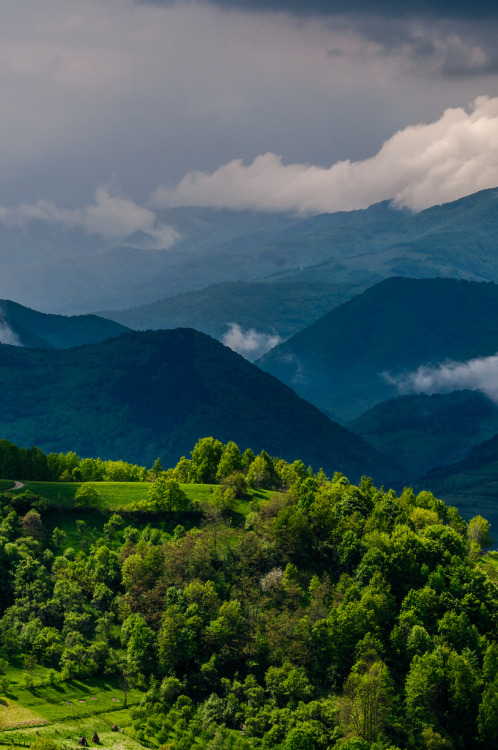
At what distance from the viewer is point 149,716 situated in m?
152

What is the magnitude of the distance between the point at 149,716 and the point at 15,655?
100.0ft

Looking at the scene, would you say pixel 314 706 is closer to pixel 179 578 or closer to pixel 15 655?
pixel 179 578

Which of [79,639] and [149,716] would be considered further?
[79,639]

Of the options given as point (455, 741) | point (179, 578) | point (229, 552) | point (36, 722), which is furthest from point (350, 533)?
point (36, 722)

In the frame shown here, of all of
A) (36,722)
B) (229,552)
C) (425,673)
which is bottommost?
(36,722)

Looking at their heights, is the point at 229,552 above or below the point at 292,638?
above

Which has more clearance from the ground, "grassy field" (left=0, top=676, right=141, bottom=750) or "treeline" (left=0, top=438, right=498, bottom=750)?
"treeline" (left=0, top=438, right=498, bottom=750)

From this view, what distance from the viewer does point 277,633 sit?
172 meters

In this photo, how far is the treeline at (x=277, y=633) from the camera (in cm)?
15325

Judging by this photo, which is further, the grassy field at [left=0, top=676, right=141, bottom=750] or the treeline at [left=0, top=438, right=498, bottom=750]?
the treeline at [left=0, top=438, right=498, bottom=750]

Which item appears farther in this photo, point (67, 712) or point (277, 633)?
point (277, 633)

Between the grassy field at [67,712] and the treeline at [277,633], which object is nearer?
the grassy field at [67,712]

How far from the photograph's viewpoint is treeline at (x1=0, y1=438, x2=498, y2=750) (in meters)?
153

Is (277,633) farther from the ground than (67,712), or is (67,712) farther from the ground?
(277,633)
